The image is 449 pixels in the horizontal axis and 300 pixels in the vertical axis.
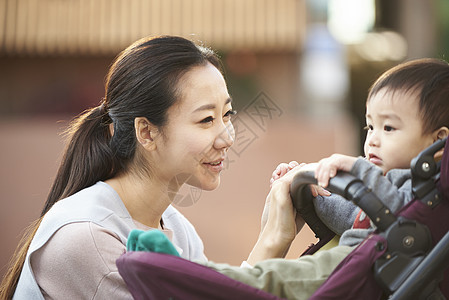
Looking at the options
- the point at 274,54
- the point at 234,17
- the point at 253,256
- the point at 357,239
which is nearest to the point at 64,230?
the point at 253,256

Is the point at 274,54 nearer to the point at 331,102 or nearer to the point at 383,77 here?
the point at 331,102

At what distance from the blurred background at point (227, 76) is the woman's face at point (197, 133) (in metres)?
3.57

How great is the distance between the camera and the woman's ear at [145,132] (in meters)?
1.99

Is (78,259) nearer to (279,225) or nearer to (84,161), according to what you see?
(84,161)

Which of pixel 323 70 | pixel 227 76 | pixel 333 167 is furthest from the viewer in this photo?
pixel 323 70

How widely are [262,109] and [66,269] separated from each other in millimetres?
889

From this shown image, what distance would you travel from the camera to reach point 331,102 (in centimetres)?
679

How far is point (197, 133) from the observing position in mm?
1944

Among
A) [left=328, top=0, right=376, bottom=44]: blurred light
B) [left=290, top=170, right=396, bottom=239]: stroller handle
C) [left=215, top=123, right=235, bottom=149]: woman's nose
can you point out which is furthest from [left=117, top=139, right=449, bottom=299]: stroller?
[left=328, top=0, right=376, bottom=44]: blurred light

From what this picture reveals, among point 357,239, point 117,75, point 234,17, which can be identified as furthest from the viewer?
point 234,17

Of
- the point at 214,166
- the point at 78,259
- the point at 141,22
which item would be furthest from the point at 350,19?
the point at 78,259

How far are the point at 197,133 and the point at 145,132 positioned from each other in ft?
0.56

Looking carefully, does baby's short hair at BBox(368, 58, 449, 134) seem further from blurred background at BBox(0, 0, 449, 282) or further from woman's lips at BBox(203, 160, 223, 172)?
blurred background at BBox(0, 0, 449, 282)

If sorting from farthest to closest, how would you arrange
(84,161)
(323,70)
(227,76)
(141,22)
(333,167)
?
(323,70) < (141,22) < (227,76) < (84,161) < (333,167)
